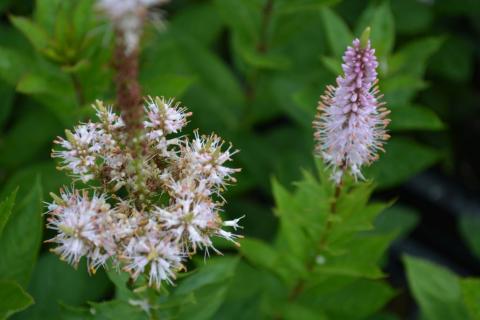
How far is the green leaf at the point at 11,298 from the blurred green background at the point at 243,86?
→ 0.19m

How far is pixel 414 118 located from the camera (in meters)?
2.52

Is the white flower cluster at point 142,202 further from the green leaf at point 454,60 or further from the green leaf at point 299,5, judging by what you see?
the green leaf at point 454,60

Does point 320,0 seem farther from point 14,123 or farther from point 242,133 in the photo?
point 14,123

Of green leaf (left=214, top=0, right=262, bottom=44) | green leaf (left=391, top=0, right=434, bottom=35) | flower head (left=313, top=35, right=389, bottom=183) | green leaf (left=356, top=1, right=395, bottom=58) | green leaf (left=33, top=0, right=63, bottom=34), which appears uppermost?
green leaf (left=391, top=0, right=434, bottom=35)

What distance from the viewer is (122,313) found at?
5.55ft

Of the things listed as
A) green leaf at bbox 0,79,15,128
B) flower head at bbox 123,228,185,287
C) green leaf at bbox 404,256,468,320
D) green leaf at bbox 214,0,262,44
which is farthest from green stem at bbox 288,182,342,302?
→ green leaf at bbox 0,79,15,128

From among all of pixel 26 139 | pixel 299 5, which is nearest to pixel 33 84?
pixel 26 139

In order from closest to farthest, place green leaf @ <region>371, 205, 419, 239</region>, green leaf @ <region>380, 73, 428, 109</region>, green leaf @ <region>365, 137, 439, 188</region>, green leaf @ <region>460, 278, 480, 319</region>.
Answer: green leaf @ <region>460, 278, 480, 319</region> → green leaf @ <region>380, 73, 428, 109</region> → green leaf @ <region>365, 137, 439, 188</region> → green leaf @ <region>371, 205, 419, 239</region>

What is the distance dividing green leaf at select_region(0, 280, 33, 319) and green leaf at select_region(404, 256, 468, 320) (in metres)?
1.37

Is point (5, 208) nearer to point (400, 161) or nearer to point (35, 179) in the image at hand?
point (35, 179)

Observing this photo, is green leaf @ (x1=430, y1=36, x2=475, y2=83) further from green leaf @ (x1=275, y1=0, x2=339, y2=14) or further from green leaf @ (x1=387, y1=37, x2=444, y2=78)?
green leaf @ (x1=275, y1=0, x2=339, y2=14)

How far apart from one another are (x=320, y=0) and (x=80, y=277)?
1393 millimetres

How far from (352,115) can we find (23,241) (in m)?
1.04

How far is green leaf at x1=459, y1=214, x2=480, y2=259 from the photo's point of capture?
3.08 meters
